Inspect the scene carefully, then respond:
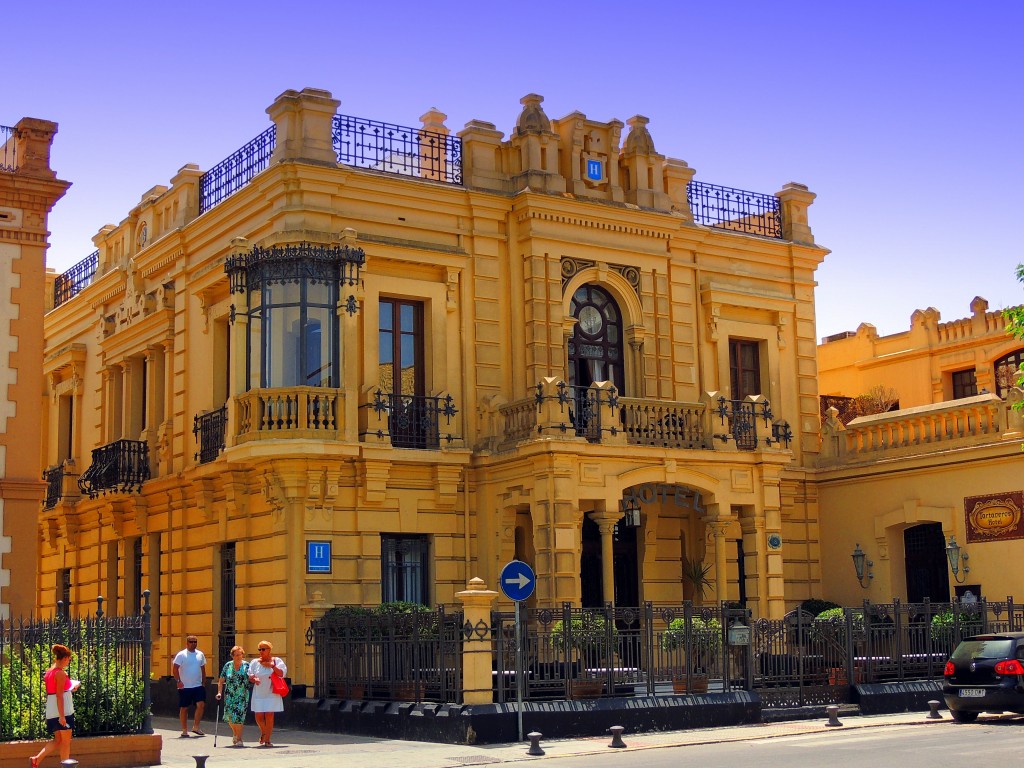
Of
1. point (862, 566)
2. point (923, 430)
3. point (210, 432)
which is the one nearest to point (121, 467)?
point (210, 432)

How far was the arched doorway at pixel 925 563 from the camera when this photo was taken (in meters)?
26.7

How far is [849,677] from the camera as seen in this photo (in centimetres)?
2217

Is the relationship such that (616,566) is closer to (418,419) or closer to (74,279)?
(418,419)

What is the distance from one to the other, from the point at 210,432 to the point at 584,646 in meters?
9.07

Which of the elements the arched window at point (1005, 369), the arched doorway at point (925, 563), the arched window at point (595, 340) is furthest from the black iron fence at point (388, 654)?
the arched window at point (1005, 369)

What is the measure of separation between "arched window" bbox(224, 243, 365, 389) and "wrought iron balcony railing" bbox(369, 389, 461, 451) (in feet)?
4.10

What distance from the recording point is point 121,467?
28.7 metres

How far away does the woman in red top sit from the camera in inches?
596

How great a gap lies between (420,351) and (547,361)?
2.32 meters

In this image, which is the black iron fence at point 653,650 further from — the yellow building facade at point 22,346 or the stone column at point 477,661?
the yellow building facade at point 22,346

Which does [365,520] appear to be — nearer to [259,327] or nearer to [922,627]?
[259,327]

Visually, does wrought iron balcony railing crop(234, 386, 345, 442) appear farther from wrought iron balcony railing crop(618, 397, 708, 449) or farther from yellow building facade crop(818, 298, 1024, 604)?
yellow building facade crop(818, 298, 1024, 604)

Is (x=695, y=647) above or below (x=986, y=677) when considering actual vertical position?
above

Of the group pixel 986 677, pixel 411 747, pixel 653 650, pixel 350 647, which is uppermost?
pixel 350 647
